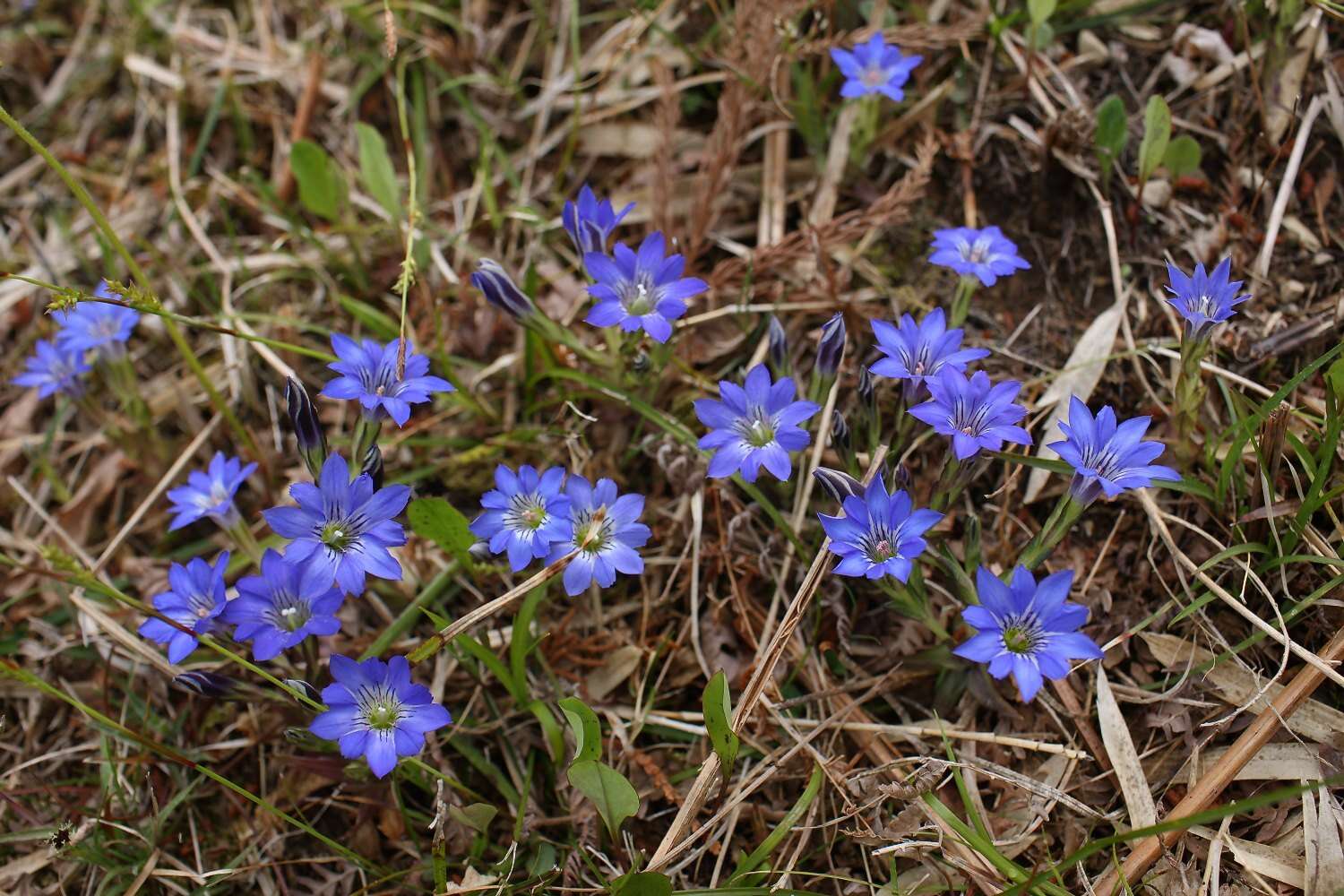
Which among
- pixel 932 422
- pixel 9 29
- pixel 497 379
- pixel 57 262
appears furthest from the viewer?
pixel 9 29

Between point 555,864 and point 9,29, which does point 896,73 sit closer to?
point 555,864

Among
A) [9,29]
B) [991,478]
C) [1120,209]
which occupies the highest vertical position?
[9,29]

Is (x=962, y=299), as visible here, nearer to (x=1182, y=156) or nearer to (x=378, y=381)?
(x=1182, y=156)

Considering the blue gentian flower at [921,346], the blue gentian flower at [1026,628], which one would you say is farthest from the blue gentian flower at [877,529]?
the blue gentian flower at [921,346]

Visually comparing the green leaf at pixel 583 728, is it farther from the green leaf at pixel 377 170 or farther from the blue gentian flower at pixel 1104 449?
the green leaf at pixel 377 170

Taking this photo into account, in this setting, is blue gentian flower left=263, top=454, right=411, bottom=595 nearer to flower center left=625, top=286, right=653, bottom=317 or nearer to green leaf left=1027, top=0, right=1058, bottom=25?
flower center left=625, top=286, right=653, bottom=317

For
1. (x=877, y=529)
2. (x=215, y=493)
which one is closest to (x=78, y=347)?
(x=215, y=493)

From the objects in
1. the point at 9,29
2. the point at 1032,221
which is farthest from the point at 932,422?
the point at 9,29
